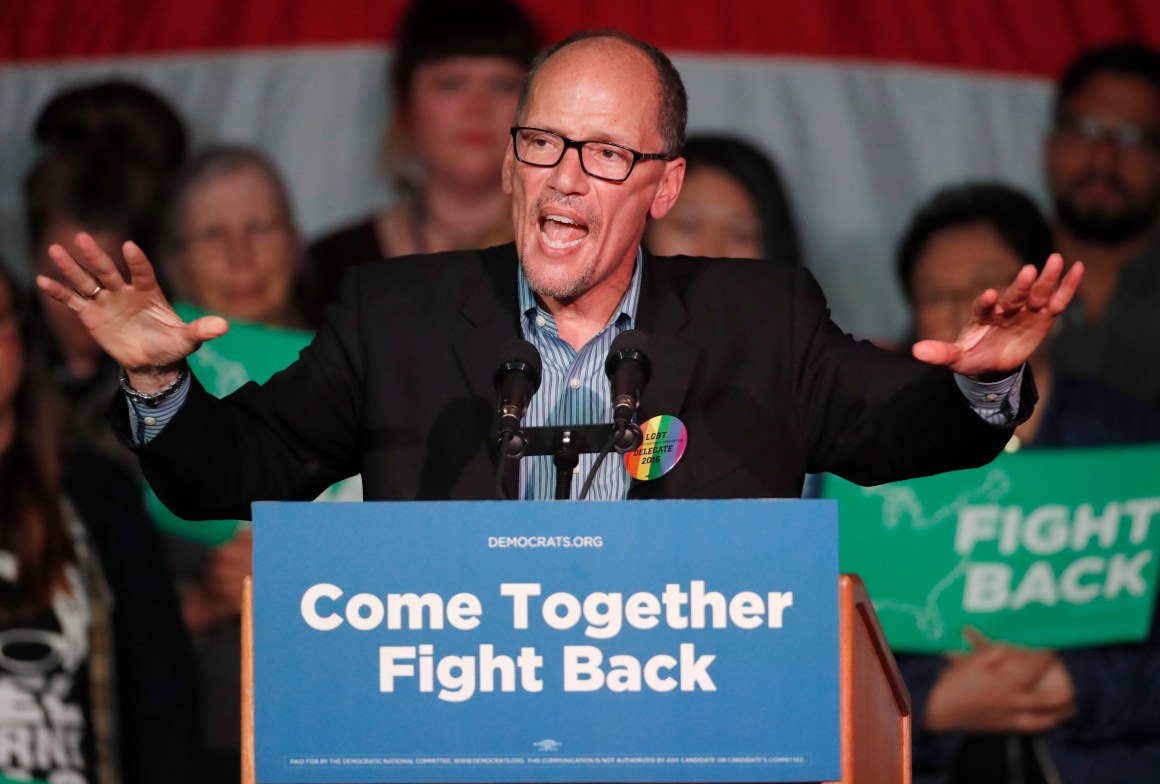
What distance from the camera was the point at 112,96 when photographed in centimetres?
468

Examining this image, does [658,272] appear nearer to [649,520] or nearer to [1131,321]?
[649,520]

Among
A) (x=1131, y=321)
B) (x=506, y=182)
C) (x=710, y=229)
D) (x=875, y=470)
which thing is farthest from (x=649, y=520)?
(x=1131, y=321)

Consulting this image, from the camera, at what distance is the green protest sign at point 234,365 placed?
4.46 meters

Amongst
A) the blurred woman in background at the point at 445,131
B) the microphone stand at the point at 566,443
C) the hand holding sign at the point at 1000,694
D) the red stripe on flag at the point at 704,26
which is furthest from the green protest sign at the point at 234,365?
the microphone stand at the point at 566,443

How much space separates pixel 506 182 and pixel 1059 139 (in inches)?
108

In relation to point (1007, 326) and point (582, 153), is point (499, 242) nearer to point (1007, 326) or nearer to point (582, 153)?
point (582, 153)

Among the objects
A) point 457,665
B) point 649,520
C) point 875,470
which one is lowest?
point 457,665

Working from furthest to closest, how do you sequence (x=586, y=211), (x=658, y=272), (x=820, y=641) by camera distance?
(x=658, y=272), (x=586, y=211), (x=820, y=641)

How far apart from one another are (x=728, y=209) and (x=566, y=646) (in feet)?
9.97

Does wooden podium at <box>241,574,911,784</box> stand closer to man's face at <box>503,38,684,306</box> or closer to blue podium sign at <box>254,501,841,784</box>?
blue podium sign at <box>254,501,841,784</box>

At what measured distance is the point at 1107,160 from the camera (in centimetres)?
471

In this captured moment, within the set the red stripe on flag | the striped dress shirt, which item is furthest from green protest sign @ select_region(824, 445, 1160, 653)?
the striped dress shirt

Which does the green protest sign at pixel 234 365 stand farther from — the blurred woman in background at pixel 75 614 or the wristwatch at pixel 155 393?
the wristwatch at pixel 155 393

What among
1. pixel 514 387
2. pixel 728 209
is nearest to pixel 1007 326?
pixel 514 387
